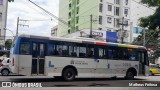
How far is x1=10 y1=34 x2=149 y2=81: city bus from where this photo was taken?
18656 mm

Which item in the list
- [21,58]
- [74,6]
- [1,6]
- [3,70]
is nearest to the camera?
[21,58]

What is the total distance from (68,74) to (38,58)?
2548mm

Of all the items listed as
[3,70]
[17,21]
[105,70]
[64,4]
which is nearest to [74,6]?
[64,4]

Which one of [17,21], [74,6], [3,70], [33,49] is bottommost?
[3,70]

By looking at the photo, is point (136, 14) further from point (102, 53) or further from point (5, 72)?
point (102, 53)

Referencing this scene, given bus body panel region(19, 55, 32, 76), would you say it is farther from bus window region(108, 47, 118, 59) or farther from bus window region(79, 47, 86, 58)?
bus window region(108, 47, 118, 59)

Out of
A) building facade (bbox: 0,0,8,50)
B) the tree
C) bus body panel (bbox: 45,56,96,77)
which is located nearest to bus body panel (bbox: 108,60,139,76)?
bus body panel (bbox: 45,56,96,77)

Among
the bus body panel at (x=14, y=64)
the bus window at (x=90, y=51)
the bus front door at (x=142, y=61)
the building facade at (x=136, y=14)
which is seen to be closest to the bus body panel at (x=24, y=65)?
the bus body panel at (x=14, y=64)

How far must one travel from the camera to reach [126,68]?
24000mm

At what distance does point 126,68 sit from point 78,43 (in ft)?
16.9

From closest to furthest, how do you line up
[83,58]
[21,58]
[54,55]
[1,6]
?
[21,58], [54,55], [83,58], [1,6]

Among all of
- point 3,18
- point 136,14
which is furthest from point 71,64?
point 136,14

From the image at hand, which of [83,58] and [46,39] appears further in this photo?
[83,58]

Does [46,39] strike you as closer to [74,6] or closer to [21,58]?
[21,58]
